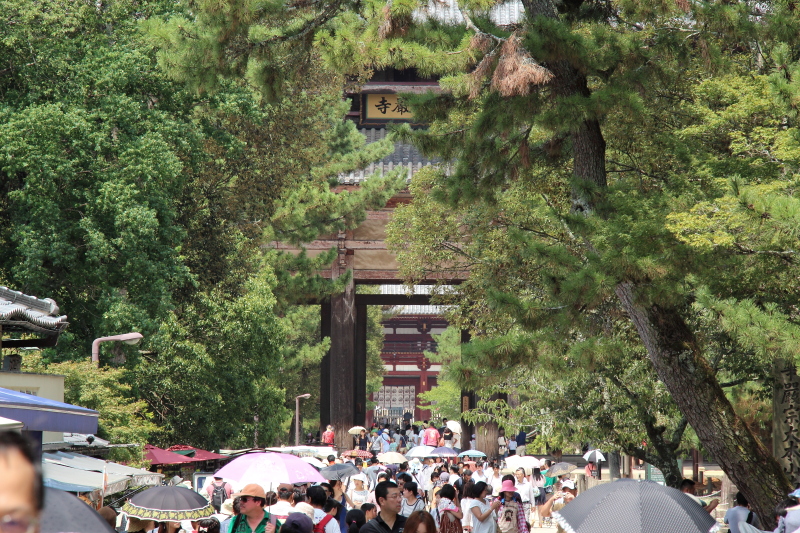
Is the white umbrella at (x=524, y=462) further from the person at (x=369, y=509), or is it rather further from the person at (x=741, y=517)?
the person at (x=741, y=517)

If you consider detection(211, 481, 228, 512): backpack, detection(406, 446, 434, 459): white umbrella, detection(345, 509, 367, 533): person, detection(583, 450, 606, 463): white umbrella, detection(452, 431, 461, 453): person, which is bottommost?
detection(452, 431, 461, 453): person

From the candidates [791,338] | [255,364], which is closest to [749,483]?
[791,338]

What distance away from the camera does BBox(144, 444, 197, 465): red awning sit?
17.0 meters

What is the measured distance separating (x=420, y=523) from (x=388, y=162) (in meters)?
25.6

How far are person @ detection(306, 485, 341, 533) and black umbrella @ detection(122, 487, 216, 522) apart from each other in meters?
0.99

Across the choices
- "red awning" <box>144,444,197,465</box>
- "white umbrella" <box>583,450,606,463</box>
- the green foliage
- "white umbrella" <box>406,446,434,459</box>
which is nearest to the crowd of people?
the green foliage

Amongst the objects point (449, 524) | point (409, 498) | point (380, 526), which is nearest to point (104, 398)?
point (409, 498)

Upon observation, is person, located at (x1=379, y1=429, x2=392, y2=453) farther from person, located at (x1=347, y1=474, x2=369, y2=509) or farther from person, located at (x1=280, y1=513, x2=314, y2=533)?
person, located at (x1=280, y1=513, x2=314, y2=533)

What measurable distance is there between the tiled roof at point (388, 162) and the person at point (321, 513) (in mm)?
19806

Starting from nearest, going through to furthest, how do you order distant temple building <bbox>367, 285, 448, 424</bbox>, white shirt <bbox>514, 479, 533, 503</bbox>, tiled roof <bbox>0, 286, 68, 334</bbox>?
tiled roof <bbox>0, 286, 68, 334</bbox> < white shirt <bbox>514, 479, 533, 503</bbox> < distant temple building <bbox>367, 285, 448, 424</bbox>

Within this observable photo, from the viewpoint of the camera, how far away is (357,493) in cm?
1306

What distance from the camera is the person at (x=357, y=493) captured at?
12.8 m

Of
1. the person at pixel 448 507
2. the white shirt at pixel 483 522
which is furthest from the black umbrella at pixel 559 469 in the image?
the white shirt at pixel 483 522

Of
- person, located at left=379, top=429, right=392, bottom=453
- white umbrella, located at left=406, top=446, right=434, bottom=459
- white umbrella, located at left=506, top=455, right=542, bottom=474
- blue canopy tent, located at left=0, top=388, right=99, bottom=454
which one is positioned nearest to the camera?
blue canopy tent, located at left=0, top=388, right=99, bottom=454
